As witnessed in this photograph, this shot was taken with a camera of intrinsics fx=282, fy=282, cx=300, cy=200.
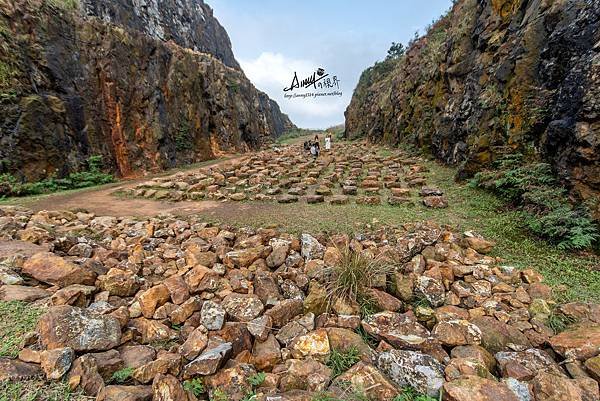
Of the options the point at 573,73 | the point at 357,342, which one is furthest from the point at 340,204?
the point at 573,73

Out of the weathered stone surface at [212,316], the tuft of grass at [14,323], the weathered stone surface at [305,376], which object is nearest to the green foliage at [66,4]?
the tuft of grass at [14,323]

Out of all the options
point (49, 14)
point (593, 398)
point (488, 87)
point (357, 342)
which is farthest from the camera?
point (49, 14)

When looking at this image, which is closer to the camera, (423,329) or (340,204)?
(423,329)

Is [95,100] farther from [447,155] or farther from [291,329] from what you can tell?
[447,155]

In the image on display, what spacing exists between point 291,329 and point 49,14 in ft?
44.7

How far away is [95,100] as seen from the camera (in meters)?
10.8

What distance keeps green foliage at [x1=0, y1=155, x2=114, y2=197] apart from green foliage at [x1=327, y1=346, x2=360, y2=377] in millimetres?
9662

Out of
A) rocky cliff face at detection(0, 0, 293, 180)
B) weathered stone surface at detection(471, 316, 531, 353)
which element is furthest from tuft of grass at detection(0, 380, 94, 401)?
rocky cliff face at detection(0, 0, 293, 180)

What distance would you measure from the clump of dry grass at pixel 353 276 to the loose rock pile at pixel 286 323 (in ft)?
0.22

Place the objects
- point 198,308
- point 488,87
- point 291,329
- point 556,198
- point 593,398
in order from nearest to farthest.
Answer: point 593,398 → point 291,329 → point 198,308 → point 556,198 → point 488,87

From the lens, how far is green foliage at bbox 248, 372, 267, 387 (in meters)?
2.19

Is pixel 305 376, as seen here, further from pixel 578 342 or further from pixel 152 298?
pixel 578 342

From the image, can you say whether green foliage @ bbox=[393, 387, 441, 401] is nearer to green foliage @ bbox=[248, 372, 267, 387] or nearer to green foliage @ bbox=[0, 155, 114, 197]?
green foliage @ bbox=[248, 372, 267, 387]

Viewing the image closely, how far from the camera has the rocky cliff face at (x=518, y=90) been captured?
4.50 metres
